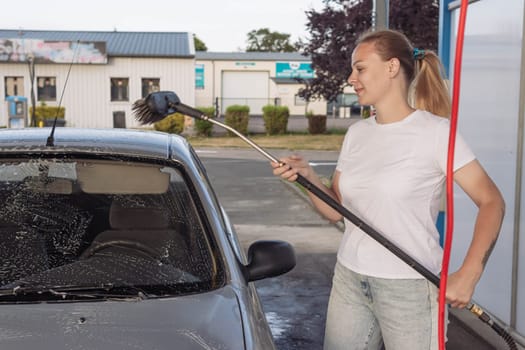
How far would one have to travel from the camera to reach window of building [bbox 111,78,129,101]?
3459cm

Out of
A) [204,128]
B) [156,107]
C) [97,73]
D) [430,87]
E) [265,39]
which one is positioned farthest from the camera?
[265,39]

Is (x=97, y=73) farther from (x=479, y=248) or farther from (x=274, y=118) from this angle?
(x=479, y=248)

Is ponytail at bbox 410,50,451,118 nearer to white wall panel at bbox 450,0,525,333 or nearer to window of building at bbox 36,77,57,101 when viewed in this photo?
white wall panel at bbox 450,0,525,333

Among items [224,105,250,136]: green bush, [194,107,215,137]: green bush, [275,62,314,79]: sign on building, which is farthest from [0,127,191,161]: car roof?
[275,62,314,79]: sign on building

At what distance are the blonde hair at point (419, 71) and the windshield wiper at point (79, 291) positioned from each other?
1.20 meters

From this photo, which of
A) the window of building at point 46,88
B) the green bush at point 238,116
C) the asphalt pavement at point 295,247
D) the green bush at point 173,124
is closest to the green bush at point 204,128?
the green bush at point 173,124

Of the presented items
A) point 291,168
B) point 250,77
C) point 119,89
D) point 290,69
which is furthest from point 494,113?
point 250,77

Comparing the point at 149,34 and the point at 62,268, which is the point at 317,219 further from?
the point at 149,34

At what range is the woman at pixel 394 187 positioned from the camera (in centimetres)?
259

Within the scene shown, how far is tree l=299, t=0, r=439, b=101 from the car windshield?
1678 centimetres

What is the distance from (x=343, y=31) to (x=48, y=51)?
55.3 feet

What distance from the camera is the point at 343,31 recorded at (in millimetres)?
22047

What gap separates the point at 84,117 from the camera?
33969 mm

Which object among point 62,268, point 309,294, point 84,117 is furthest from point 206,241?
point 84,117
